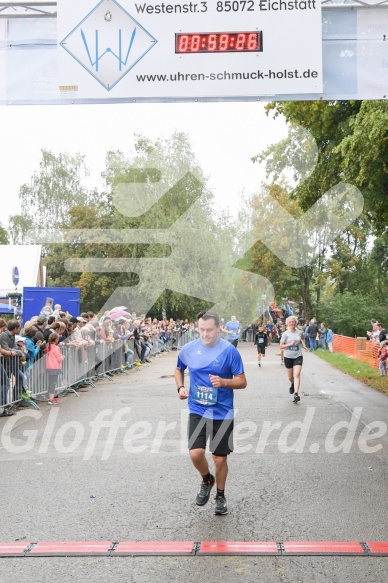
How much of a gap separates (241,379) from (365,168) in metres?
7.38

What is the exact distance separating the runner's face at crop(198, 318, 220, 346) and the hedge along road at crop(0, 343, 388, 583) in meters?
1.39

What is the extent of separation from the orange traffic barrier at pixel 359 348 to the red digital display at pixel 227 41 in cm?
1800

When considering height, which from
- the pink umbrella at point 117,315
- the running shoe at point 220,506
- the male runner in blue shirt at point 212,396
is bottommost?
the running shoe at point 220,506

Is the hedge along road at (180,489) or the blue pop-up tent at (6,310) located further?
the blue pop-up tent at (6,310)

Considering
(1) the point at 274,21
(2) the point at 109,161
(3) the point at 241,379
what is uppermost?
(2) the point at 109,161

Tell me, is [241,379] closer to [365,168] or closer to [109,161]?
[365,168]

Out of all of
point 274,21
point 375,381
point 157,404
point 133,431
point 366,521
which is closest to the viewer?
point 366,521

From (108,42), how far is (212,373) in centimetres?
444

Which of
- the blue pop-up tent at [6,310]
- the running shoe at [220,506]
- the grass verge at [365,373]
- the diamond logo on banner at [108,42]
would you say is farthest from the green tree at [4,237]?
the running shoe at [220,506]

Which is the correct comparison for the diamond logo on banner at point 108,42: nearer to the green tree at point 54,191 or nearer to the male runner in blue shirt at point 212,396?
the male runner in blue shirt at point 212,396

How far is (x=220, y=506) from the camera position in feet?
21.6

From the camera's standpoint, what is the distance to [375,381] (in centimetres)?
2056

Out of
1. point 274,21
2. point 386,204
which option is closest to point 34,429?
point 274,21

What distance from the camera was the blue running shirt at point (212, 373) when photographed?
6746 millimetres
